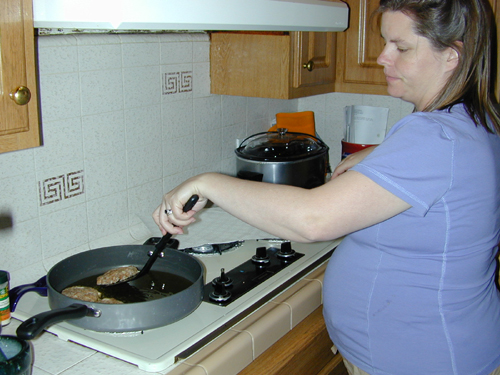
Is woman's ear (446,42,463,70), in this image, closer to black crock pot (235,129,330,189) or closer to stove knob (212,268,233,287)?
stove knob (212,268,233,287)

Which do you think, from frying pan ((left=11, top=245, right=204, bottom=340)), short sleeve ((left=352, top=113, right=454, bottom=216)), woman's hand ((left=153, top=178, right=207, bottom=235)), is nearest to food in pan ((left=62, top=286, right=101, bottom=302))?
frying pan ((left=11, top=245, right=204, bottom=340))

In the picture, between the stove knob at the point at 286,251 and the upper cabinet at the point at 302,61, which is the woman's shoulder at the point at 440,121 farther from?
the upper cabinet at the point at 302,61

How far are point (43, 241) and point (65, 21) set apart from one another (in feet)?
2.27

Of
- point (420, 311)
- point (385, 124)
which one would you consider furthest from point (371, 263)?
point (385, 124)

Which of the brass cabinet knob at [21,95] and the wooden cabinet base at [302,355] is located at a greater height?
the brass cabinet knob at [21,95]

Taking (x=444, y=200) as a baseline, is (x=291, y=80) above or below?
above

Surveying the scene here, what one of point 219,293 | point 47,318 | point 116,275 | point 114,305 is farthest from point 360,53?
point 47,318

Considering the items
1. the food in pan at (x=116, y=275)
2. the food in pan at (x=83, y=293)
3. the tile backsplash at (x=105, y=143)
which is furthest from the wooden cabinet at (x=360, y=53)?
the food in pan at (x=83, y=293)

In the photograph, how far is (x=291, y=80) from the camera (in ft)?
5.68

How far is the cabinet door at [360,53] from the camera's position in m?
1.81

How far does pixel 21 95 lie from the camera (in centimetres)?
85

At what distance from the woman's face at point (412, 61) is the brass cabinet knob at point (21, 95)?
2.07 ft

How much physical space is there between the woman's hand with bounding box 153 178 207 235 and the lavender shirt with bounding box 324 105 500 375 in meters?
0.33

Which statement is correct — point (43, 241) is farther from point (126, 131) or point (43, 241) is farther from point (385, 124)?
point (385, 124)
